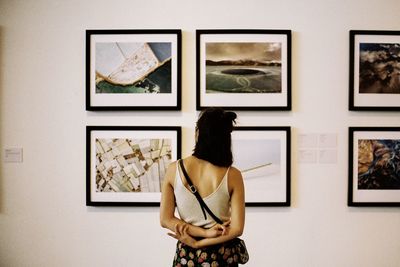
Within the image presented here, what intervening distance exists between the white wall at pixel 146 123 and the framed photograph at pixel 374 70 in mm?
58

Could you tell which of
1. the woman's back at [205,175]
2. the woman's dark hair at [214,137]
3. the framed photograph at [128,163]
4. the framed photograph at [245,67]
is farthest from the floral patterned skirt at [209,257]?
the framed photograph at [245,67]

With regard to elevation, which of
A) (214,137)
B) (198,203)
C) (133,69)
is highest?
(133,69)

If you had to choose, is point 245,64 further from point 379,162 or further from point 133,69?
point 379,162

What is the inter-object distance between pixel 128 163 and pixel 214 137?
3.57 ft

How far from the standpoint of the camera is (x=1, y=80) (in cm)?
232

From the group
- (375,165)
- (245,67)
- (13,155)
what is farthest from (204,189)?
(13,155)

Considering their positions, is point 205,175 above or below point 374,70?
below

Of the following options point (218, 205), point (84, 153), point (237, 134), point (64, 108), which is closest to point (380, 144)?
point (237, 134)

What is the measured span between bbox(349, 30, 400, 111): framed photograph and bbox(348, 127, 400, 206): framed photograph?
182 mm

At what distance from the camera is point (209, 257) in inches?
54.2

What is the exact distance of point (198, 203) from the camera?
4.51ft

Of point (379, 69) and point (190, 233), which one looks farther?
point (379, 69)

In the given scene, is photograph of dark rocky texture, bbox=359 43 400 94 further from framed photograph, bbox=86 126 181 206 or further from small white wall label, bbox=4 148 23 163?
small white wall label, bbox=4 148 23 163

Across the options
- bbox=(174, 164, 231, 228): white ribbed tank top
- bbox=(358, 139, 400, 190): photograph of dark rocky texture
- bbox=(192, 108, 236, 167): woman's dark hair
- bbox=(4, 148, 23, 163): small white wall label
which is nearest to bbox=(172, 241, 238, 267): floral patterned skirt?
bbox=(174, 164, 231, 228): white ribbed tank top
